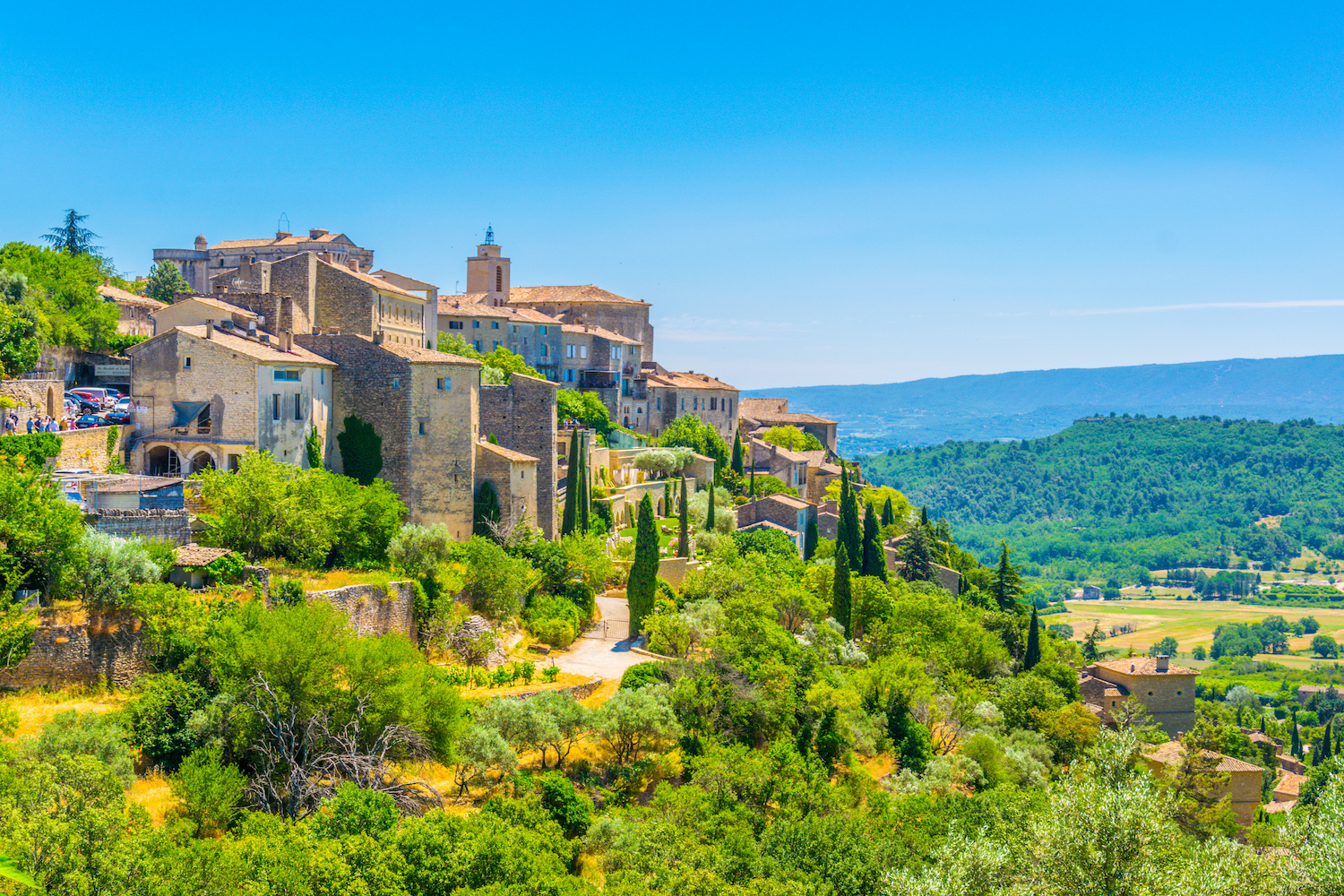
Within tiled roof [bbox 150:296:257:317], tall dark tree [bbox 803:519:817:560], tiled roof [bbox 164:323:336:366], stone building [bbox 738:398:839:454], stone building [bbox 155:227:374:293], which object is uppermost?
stone building [bbox 155:227:374:293]

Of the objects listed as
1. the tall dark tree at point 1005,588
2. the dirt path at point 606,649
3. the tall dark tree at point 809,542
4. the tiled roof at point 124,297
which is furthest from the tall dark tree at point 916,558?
the tiled roof at point 124,297

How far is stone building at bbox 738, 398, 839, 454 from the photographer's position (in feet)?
352

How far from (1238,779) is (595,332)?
53572 millimetres

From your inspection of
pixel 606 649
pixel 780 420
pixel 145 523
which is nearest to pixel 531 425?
pixel 606 649

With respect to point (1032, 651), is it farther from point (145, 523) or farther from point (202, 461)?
point (145, 523)

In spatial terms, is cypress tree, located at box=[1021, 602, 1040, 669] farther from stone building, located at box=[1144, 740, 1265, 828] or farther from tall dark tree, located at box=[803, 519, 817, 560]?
tall dark tree, located at box=[803, 519, 817, 560]

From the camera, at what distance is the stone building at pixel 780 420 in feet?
352

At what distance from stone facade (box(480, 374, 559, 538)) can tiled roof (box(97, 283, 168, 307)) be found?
3001 centimetres

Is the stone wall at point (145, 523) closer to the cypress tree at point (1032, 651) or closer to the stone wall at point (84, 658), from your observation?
the stone wall at point (84, 658)

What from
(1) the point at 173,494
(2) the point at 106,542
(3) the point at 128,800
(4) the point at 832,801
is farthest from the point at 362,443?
(4) the point at 832,801

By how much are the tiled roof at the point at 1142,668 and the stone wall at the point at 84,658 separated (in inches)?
2456

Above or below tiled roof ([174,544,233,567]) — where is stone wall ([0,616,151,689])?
below

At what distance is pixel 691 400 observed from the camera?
91.3 m

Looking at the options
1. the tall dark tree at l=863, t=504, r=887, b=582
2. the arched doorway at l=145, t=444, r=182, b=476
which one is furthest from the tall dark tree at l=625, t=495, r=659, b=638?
the tall dark tree at l=863, t=504, r=887, b=582
